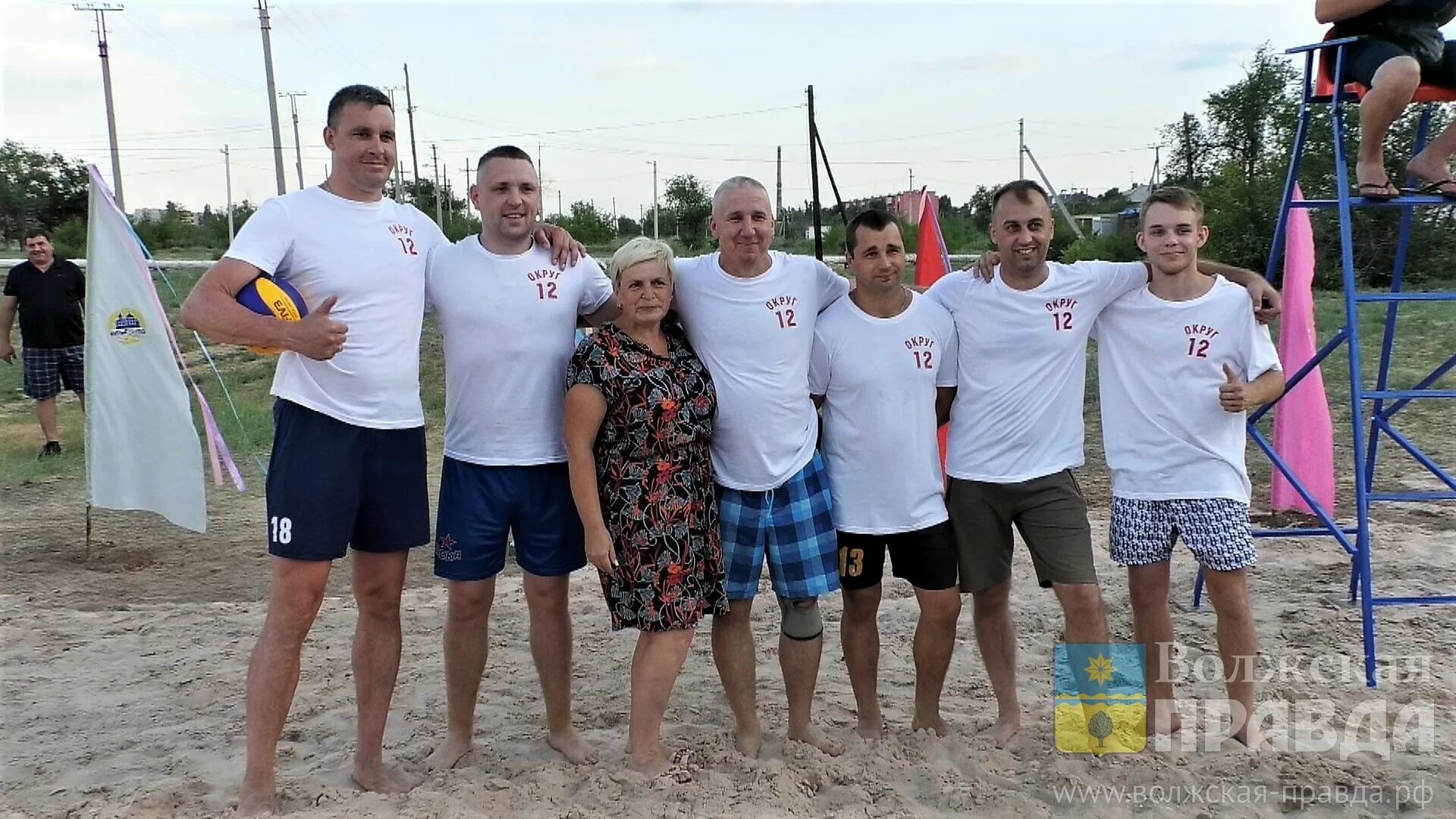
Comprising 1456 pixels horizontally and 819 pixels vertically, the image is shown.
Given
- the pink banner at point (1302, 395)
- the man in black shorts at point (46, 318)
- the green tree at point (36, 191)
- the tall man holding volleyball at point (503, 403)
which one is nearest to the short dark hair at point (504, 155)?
the tall man holding volleyball at point (503, 403)

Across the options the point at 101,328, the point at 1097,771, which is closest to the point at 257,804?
the point at 1097,771

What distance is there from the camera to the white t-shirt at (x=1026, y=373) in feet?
11.1

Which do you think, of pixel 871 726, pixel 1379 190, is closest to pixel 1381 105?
pixel 1379 190

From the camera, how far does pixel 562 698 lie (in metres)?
3.57

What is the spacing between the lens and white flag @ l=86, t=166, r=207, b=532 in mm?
6008

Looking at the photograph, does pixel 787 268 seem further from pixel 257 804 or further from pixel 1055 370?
pixel 257 804

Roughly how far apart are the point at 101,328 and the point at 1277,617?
262 inches

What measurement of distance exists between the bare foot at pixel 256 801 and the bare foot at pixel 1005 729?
238cm

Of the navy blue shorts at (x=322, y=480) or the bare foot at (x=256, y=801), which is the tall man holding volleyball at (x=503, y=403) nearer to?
the navy blue shorts at (x=322, y=480)

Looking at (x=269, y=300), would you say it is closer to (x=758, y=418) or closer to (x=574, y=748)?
(x=758, y=418)

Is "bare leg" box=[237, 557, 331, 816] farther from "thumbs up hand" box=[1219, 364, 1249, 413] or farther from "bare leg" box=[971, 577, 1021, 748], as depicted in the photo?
"thumbs up hand" box=[1219, 364, 1249, 413]

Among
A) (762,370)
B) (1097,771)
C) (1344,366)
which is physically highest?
(762,370)

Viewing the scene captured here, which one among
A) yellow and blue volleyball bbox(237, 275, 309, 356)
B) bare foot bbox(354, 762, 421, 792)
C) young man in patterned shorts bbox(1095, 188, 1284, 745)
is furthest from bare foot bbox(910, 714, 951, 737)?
yellow and blue volleyball bbox(237, 275, 309, 356)

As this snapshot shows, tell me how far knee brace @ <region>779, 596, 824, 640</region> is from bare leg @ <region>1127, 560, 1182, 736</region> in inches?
43.1
